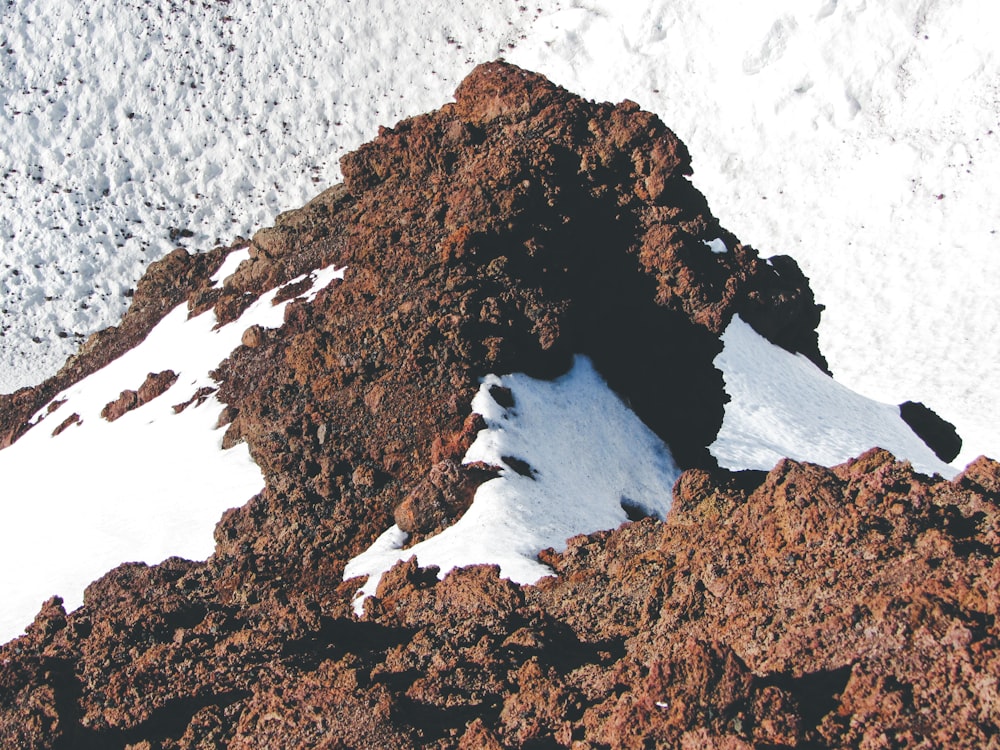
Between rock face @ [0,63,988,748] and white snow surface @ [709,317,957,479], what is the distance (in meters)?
1.98

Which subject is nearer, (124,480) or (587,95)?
(124,480)

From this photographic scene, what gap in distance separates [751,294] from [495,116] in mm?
7007

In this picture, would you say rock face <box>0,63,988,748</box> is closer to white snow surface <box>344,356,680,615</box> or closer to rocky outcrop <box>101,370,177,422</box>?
white snow surface <box>344,356,680,615</box>

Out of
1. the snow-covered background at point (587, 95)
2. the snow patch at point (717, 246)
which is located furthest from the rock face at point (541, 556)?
the snow-covered background at point (587, 95)

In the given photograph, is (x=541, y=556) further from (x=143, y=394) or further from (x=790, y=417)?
(x=790, y=417)

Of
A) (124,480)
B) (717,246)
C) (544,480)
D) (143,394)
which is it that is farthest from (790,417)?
(124,480)

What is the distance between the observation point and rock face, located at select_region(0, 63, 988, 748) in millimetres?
6555

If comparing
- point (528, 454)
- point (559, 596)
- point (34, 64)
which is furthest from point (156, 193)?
point (559, 596)

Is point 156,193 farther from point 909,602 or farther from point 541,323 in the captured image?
point 909,602

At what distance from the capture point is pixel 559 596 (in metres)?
9.83

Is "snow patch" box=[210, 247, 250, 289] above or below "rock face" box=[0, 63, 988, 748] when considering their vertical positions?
above

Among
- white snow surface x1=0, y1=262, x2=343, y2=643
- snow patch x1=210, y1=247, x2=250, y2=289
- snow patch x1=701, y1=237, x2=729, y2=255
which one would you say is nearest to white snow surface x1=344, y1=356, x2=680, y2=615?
white snow surface x1=0, y1=262, x2=343, y2=643

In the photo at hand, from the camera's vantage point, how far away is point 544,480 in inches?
556

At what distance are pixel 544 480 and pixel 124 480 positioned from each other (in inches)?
301
